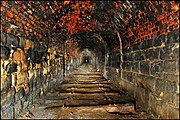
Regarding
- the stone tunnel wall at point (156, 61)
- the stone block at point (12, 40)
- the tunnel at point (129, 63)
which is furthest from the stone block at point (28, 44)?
the stone tunnel wall at point (156, 61)

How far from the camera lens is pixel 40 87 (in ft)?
20.3

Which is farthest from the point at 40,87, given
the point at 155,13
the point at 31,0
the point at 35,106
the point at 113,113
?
the point at 155,13

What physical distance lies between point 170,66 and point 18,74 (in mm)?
3147

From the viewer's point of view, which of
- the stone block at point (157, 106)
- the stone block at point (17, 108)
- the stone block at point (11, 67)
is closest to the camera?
the stone block at point (11, 67)

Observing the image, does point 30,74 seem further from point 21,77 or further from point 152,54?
point 152,54

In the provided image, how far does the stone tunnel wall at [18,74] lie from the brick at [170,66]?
3066 millimetres

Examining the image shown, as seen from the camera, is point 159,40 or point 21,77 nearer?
point 159,40

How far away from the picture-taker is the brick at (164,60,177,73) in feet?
11.2

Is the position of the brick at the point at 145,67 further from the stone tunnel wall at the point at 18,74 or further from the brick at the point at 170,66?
the stone tunnel wall at the point at 18,74

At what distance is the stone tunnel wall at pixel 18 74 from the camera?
3517mm

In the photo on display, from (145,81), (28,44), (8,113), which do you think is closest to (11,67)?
(8,113)

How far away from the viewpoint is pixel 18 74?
13.7ft

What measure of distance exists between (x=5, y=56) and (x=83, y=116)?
2111mm

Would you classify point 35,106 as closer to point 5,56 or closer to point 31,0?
point 5,56
